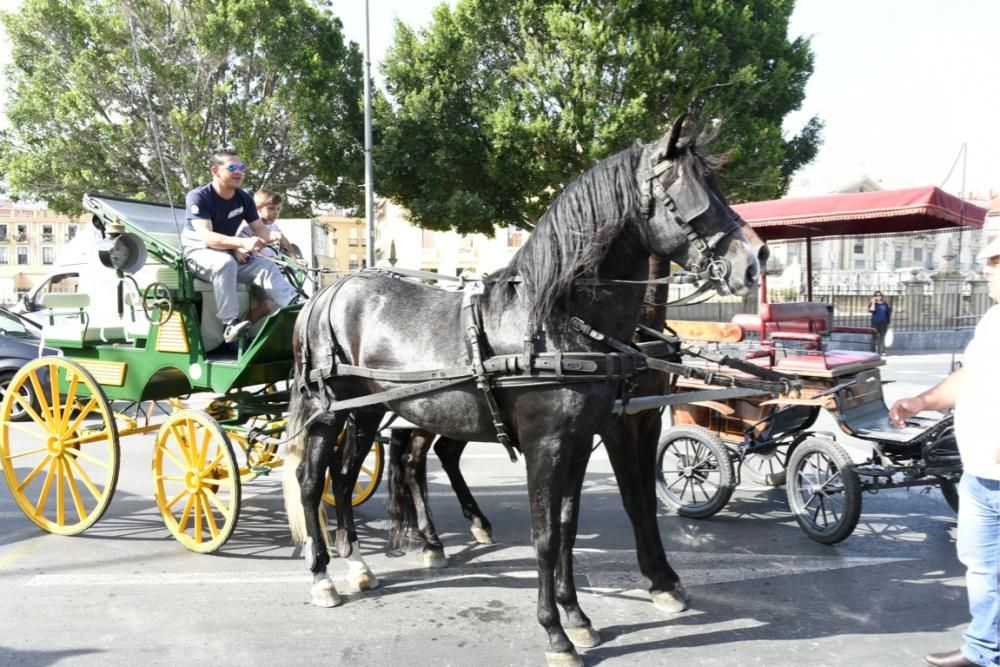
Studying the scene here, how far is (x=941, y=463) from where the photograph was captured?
4.50m

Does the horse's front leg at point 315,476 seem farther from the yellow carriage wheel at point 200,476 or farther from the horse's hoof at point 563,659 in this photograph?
the horse's hoof at point 563,659

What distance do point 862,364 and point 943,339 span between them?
53.1 feet

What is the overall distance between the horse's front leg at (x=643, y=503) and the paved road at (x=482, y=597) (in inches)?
4.4

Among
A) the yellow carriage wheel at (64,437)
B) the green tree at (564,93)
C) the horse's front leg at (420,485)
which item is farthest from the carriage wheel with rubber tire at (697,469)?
the green tree at (564,93)

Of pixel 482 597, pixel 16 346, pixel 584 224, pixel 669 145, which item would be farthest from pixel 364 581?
pixel 16 346

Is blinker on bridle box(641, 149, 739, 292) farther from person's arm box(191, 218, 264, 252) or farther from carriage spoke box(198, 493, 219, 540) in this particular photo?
carriage spoke box(198, 493, 219, 540)

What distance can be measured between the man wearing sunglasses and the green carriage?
0.13 metres

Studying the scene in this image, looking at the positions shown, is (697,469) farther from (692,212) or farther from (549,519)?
(692,212)

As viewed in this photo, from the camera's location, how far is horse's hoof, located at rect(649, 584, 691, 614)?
3.84 m

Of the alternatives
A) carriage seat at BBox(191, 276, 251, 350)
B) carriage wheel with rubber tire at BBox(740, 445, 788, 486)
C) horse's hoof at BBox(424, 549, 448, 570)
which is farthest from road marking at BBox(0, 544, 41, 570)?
carriage wheel with rubber tire at BBox(740, 445, 788, 486)

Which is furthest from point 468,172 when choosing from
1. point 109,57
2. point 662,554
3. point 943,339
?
point 662,554

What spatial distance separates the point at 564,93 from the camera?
53.8ft

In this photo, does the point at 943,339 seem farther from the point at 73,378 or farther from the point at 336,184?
the point at 73,378

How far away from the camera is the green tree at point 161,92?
1672 centimetres
